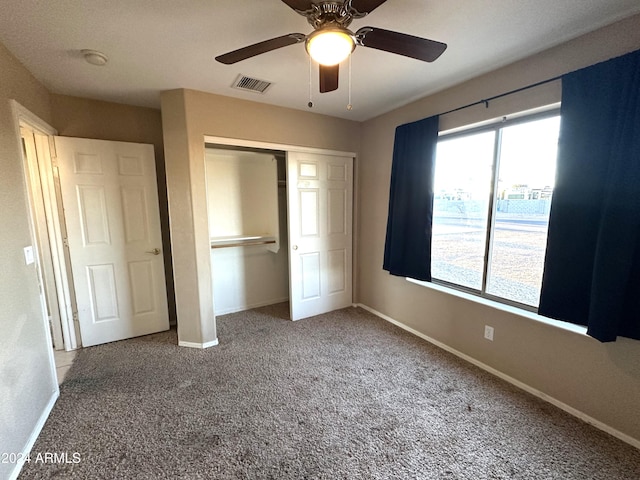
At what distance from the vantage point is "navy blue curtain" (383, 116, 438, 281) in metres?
2.62

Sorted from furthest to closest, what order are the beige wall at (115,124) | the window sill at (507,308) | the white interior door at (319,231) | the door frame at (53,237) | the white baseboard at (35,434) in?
the white interior door at (319,231) → the beige wall at (115,124) → the door frame at (53,237) → the window sill at (507,308) → the white baseboard at (35,434)

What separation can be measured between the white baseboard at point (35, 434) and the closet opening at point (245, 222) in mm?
1693

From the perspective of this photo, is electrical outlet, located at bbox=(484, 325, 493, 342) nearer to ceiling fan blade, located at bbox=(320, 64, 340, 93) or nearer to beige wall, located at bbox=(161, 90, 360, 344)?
ceiling fan blade, located at bbox=(320, 64, 340, 93)

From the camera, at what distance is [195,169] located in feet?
8.39

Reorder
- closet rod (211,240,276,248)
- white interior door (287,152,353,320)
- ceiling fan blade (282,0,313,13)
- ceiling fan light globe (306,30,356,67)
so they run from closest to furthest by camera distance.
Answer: ceiling fan blade (282,0,313,13), ceiling fan light globe (306,30,356,67), white interior door (287,152,353,320), closet rod (211,240,276,248)

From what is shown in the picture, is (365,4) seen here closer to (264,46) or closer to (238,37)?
(264,46)

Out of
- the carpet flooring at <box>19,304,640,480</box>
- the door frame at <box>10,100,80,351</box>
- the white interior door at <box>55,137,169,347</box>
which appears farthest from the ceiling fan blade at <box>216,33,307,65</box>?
the carpet flooring at <box>19,304,640,480</box>

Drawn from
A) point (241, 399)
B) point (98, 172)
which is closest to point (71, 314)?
point (98, 172)

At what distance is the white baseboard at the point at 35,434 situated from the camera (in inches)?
56.3

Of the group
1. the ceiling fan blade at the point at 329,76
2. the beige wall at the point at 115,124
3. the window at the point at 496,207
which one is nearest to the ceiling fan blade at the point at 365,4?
the ceiling fan blade at the point at 329,76

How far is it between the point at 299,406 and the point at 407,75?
268 centimetres

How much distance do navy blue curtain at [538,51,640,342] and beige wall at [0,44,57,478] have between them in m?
3.28

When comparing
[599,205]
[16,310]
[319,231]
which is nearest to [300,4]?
[599,205]

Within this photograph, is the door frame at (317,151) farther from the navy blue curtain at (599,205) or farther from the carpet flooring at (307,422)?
the navy blue curtain at (599,205)
